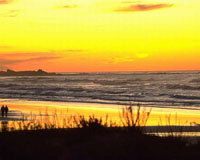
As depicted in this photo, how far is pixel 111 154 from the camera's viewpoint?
742 cm

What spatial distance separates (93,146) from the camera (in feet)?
25.8

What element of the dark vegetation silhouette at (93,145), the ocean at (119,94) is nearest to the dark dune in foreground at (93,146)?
the dark vegetation silhouette at (93,145)

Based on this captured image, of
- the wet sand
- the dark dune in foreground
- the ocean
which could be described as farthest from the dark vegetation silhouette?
the ocean

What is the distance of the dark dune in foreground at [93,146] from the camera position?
295 inches

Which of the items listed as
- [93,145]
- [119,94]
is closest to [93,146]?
[93,145]

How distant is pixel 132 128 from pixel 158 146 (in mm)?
1414

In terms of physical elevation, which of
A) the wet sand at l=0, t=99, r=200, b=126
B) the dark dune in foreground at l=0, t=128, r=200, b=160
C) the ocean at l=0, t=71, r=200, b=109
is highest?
the ocean at l=0, t=71, r=200, b=109

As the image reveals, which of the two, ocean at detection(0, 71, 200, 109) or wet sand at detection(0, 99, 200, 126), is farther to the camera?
ocean at detection(0, 71, 200, 109)

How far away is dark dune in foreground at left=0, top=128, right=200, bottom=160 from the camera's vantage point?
7.50 m

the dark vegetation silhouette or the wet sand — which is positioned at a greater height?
the dark vegetation silhouette

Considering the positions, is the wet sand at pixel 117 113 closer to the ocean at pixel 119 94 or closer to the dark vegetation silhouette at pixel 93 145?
the ocean at pixel 119 94

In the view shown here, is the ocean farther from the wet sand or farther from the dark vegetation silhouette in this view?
the dark vegetation silhouette

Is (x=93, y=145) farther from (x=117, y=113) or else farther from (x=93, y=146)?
(x=117, y=113)

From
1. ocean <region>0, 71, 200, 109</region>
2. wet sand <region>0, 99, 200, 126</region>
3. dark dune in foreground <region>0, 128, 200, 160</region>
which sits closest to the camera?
dark dune in foreground <region>0, 128, 200, 160</region>
